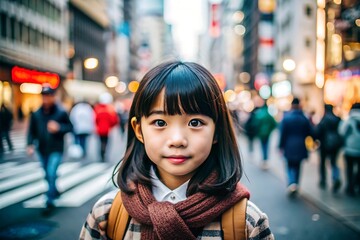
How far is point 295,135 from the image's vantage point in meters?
8.43

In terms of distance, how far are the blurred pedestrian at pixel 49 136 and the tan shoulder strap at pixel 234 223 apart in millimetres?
5459

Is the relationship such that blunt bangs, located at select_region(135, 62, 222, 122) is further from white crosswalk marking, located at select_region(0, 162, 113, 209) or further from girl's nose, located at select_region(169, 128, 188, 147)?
white crosswalk marking, located at select_region(0, 162, 113, 209)

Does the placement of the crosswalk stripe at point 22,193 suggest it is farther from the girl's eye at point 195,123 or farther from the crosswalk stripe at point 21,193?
the girl's eye at point 195,123

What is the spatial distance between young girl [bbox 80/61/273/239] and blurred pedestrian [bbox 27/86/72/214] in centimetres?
520

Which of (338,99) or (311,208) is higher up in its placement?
(338,99)

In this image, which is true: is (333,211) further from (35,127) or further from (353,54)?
(353,54)

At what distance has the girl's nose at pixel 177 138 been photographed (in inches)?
66.1

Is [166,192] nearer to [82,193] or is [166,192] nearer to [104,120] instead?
[82,193]

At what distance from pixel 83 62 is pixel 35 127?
2149 inches

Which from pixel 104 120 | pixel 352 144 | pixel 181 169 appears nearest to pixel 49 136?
pixel 181 169

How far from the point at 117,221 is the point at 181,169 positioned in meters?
0.41

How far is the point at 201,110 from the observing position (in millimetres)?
1773

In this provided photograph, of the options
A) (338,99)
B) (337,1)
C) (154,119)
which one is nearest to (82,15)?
(338,99)

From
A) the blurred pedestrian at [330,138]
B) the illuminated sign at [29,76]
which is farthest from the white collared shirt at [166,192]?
the illuminated sign at [29,76]
